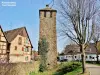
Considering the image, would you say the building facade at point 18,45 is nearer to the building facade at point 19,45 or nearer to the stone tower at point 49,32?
the building facade at point 19,45

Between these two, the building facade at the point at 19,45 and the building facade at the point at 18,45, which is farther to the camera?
the building facade at the point at 19,45

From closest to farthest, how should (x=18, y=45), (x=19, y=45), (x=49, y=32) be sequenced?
(x=49, y=32)
(x=18, y=45)
(x=19, y=45)

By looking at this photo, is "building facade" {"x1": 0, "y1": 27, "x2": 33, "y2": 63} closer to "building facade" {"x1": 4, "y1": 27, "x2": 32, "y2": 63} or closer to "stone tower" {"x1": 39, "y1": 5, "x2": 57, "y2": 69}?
"building facade" {"x1": 4, "y1": 27, "x2": 32, "y2": 63}

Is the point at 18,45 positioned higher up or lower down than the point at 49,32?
lower down

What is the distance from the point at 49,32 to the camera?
53.5 metres

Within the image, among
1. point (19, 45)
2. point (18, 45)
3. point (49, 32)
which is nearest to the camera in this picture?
point (49, 32)

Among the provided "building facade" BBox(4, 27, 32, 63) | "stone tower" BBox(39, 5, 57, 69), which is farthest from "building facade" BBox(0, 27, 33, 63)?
"stone tower" BBox(39, 5, 57, 69)

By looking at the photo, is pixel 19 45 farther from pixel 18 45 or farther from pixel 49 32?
pixel 49 32

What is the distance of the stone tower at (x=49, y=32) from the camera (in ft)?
172

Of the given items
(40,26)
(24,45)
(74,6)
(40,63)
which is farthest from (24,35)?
(74,6)

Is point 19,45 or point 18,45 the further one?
point 19,45

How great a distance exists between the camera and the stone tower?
172 ft

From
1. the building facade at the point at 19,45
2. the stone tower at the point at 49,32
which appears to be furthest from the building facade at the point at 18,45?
the stone tower at the point at 49,32

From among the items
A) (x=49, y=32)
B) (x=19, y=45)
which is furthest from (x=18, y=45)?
(x=49, y=32)
